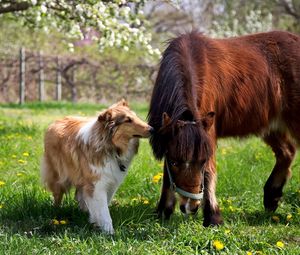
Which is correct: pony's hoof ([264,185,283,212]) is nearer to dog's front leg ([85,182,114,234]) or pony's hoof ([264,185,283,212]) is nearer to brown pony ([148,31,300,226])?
brown pony ([148,31,300,226])

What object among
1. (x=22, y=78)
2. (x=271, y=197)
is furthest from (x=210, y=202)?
(x=22, y=78)

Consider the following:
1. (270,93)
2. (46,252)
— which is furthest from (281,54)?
(46,252)

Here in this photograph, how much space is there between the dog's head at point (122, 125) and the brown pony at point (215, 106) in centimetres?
13

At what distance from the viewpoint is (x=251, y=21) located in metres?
20.4

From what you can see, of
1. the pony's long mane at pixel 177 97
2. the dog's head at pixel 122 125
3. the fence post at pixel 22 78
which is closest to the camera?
the pony's long mane at pixel 177 97

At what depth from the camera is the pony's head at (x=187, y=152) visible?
161 inches

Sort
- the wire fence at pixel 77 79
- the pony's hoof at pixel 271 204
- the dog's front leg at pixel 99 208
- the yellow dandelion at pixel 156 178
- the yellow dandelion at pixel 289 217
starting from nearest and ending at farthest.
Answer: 1. the dog's front leg at pixel 99 208
2. the yellow dandelion at pixel 289 217
3. the pony's hoof at pixel 271 204
4. the yellow dandelion at pixel 156 178
5. the wire fence at pixel 77 79

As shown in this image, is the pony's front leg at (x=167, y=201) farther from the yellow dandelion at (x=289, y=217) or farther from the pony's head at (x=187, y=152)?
the yellow dandelion at (x=289, y=217)

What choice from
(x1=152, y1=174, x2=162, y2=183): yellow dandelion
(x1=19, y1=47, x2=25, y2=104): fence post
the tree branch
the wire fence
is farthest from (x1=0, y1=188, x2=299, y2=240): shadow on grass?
the wire fence

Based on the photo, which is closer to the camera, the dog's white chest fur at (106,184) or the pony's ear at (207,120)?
the pony's ear at (207,120)

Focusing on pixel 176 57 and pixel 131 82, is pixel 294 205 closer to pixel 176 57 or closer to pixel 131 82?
pixel 176 57

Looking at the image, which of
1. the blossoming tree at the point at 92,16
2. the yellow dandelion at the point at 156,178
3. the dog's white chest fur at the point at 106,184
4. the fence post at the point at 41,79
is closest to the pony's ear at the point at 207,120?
the dog's white chest fur at the point at 106,184

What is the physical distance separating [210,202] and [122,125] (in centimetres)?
108

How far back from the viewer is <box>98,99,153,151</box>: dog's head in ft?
14.3
